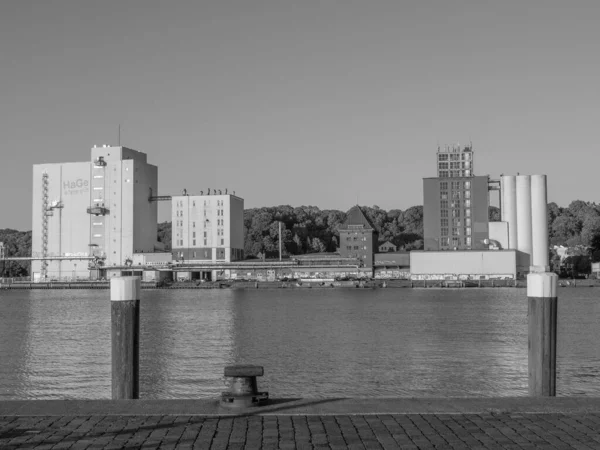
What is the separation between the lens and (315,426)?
805cm

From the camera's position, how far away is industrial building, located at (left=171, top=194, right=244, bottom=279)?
433ft

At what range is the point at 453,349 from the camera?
30.0 metres

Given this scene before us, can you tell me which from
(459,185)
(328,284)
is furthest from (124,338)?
(328,284)

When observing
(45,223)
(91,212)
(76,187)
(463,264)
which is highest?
(76,187)

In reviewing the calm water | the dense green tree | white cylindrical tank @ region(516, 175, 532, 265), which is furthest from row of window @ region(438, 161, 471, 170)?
the dense green tree

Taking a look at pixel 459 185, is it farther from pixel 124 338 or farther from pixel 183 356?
pixel 124 338

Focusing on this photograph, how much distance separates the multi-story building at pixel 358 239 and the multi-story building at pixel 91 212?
34.7 m

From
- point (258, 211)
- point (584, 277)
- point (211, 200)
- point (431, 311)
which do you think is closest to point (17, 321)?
point (431, 311)

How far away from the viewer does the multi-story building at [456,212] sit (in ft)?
408

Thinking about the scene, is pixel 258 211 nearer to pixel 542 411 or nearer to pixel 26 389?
pixel 26 389

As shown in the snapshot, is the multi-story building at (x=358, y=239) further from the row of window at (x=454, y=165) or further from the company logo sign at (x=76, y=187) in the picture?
the company logo sign at (x=76, y=187)

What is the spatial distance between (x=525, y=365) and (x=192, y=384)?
36.0 feet

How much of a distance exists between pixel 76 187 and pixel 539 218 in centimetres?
7756

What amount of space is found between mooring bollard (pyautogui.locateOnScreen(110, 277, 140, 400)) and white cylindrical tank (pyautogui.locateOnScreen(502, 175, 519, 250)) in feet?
390
